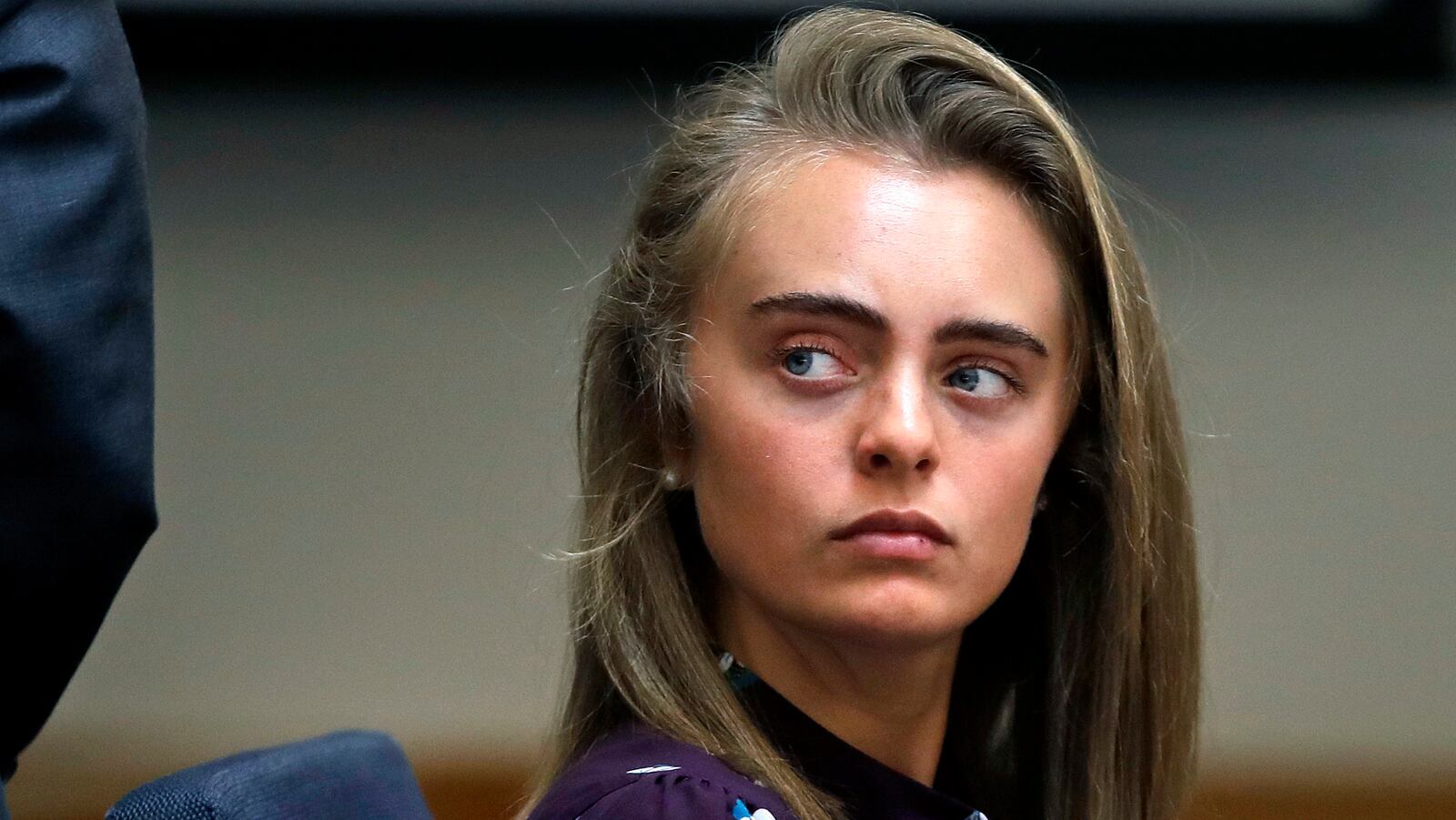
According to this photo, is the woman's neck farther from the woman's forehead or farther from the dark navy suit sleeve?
the dark navy suit sleeve

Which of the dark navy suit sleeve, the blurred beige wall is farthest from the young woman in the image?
the blurred beige wall

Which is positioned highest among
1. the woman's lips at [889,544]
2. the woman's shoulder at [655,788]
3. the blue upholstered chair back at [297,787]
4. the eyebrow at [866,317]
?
the eyebrow at [866,317]

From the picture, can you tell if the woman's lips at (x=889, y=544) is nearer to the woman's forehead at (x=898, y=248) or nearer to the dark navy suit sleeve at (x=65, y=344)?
the woman's forehead at (x=898, y=248)

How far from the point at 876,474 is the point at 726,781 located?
0.20m

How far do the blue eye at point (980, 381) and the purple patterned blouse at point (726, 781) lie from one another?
0.75 feet

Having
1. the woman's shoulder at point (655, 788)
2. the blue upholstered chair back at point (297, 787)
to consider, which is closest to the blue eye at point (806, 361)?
the woman's shoulder at point (655, 788)

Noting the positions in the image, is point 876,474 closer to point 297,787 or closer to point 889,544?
point 889,544

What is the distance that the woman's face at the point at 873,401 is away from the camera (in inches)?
39.5

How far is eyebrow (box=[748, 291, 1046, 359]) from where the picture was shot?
39.8 inches

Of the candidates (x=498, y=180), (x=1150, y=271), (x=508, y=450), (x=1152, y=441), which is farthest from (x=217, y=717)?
(x=1152, y=441)

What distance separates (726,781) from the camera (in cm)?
97

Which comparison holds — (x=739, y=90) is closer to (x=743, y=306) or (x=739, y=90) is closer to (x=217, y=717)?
(x=743, y=306)

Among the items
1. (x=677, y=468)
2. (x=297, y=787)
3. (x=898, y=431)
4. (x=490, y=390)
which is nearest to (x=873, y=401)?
(x=898, y=431)

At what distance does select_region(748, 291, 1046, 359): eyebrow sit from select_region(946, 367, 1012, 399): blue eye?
0.02 m
